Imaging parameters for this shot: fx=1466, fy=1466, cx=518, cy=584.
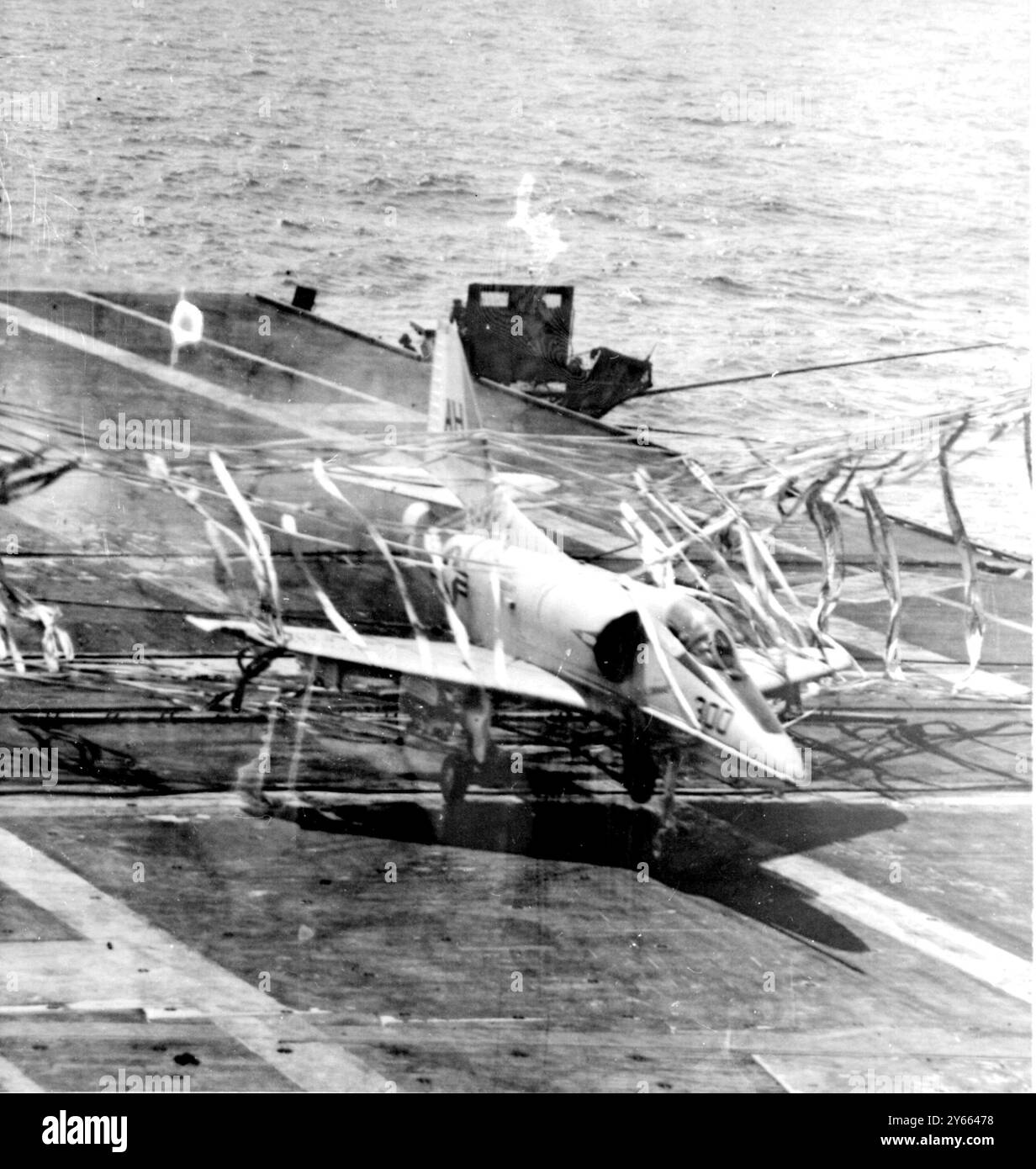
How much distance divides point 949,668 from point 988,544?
505 cm

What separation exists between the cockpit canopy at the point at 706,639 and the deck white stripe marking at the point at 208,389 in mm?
18239

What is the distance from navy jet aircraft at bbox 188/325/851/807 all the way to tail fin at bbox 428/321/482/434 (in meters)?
4.41

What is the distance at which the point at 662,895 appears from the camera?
24016mm

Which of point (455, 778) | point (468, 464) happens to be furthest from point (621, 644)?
point (468, 464)

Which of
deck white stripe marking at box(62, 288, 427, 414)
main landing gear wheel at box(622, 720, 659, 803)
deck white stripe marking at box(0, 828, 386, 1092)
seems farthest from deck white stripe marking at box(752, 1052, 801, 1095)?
deck white stripe marking at box(62, 288, 427, 414)

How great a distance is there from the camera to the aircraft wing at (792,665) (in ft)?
87.6

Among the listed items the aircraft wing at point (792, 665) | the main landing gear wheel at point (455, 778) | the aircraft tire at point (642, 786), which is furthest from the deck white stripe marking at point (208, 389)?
the aircraft tire at point (642, 786)

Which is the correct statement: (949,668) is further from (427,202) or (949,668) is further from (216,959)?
(427,202)

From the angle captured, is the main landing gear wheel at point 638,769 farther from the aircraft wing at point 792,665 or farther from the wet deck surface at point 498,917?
the aircraft wing at point 792,665

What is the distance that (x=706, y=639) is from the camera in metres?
24.5

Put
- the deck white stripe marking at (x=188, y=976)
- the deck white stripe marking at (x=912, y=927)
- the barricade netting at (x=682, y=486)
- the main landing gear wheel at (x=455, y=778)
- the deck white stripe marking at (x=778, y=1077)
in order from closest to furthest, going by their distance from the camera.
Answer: the deck white stripe marking at (x=188, y=976), the deck white stripe marking at (x=778, y=1077), the deck white stripe marking at (x=912, y=927), the main landing gear wheel at (x=455, y=778), the barricade netting at (x=682, y=486)

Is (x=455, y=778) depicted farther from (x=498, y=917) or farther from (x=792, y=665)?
(x=792, y=665)

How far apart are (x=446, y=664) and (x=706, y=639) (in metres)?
4.93
